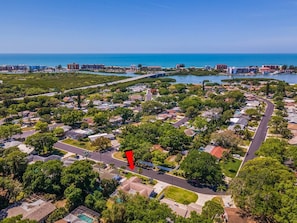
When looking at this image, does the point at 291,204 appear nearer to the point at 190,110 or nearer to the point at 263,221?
the point at 263,221

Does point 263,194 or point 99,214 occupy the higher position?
point 263,194

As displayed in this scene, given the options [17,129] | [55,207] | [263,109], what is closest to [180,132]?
[55,207]

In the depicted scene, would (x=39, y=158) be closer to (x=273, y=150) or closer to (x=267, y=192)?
(x=267, y=192)

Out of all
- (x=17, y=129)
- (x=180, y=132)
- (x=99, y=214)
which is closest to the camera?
(x=99, y=214)

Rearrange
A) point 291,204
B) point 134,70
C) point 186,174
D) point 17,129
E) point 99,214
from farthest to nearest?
point 134,70 < point 17,129 < point 186,174 < point 99,214 < point 291,204

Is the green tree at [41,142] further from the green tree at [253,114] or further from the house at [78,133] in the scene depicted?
the green tree at [253,114]
